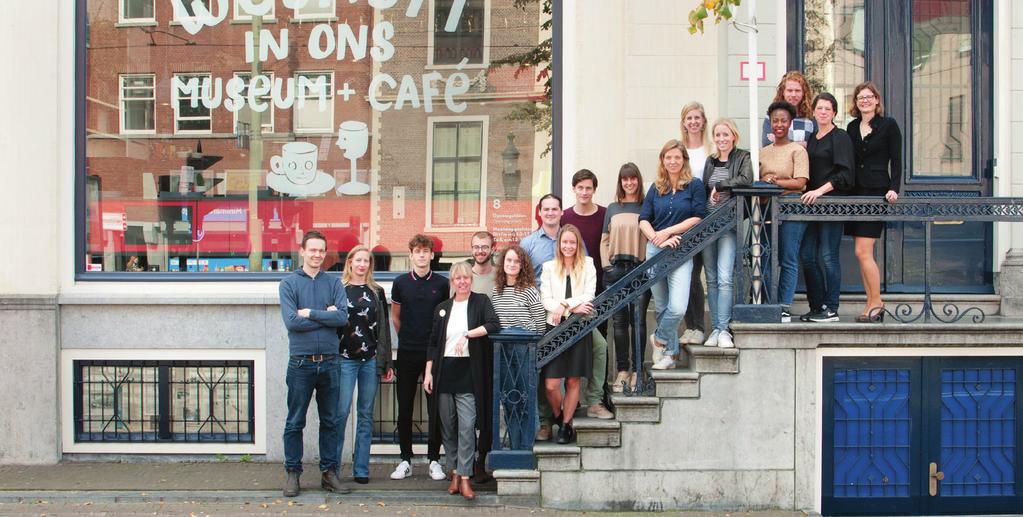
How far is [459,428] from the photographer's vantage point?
24.1 ft

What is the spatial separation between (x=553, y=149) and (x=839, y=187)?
2668mm

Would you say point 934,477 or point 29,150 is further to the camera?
point 29,150

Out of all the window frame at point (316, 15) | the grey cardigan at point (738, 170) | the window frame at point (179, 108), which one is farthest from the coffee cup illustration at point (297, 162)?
the grey cardigan at point (738, 170)

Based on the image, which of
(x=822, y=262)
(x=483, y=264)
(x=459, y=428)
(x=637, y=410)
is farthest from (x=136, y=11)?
(x=822, y=262)

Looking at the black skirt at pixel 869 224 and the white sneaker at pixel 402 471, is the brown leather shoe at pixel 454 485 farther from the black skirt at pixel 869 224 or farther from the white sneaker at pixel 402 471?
the black skirt at pixel 869 224

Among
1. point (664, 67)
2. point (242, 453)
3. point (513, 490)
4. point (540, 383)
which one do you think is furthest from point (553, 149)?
point (242, 453)

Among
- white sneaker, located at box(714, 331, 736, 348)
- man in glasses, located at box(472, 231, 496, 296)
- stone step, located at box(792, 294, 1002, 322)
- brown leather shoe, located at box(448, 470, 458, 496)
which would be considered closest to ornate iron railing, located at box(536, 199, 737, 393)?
white sneaker, located at box(714, 331, 736, 348)

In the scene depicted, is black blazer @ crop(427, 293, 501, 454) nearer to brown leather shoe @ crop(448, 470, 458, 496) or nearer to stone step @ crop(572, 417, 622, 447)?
brown leather shoe @ crop(448, 470, 458, 496)

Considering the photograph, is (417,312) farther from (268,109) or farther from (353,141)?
(268,109)

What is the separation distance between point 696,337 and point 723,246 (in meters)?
0.81

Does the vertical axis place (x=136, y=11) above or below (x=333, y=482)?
above

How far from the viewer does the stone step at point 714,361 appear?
23.7ft

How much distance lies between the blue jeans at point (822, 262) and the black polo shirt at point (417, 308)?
2996 millimetres

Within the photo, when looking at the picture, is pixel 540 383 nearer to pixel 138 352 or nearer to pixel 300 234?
pixel 300 234
